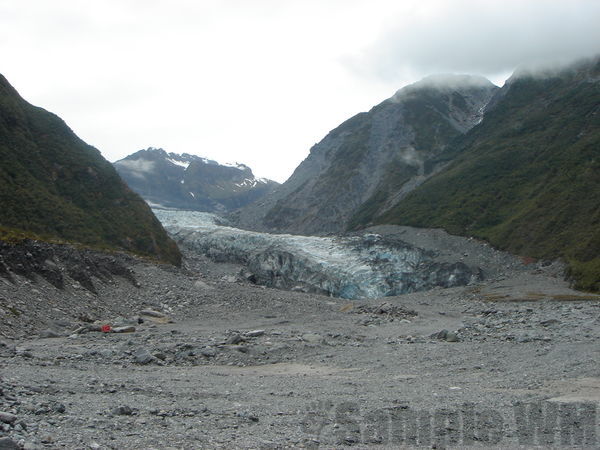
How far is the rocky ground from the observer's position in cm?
938

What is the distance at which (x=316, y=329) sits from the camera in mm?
26859

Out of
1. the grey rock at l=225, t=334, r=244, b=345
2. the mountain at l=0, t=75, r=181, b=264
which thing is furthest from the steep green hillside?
the mountain at l=0, t=75, r=181, b=264

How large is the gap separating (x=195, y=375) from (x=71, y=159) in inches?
1959

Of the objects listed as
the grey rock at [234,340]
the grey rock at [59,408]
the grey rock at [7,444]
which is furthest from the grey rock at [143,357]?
the grey rock at [7,444]

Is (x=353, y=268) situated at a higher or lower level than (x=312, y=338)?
higher

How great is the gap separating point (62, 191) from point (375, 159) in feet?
351

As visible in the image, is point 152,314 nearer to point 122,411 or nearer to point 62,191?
point 122,411

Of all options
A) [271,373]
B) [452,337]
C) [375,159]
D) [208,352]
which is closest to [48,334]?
[208,352]

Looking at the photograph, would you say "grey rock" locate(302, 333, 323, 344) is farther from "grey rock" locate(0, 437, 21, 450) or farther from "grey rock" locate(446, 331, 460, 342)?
"grey rock" locate(0, 437, 21, 450)

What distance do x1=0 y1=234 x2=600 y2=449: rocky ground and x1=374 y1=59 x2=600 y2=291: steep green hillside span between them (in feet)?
94.3

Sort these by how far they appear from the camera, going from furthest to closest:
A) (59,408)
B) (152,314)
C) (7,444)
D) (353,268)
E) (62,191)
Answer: (353,268)
(62,191)
(152,314)
(59,408)
(7,444)

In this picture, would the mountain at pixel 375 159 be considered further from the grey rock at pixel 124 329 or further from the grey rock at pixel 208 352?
the grey rock at pixel 208 352

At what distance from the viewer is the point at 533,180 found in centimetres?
8894

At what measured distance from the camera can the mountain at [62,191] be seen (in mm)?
45719
